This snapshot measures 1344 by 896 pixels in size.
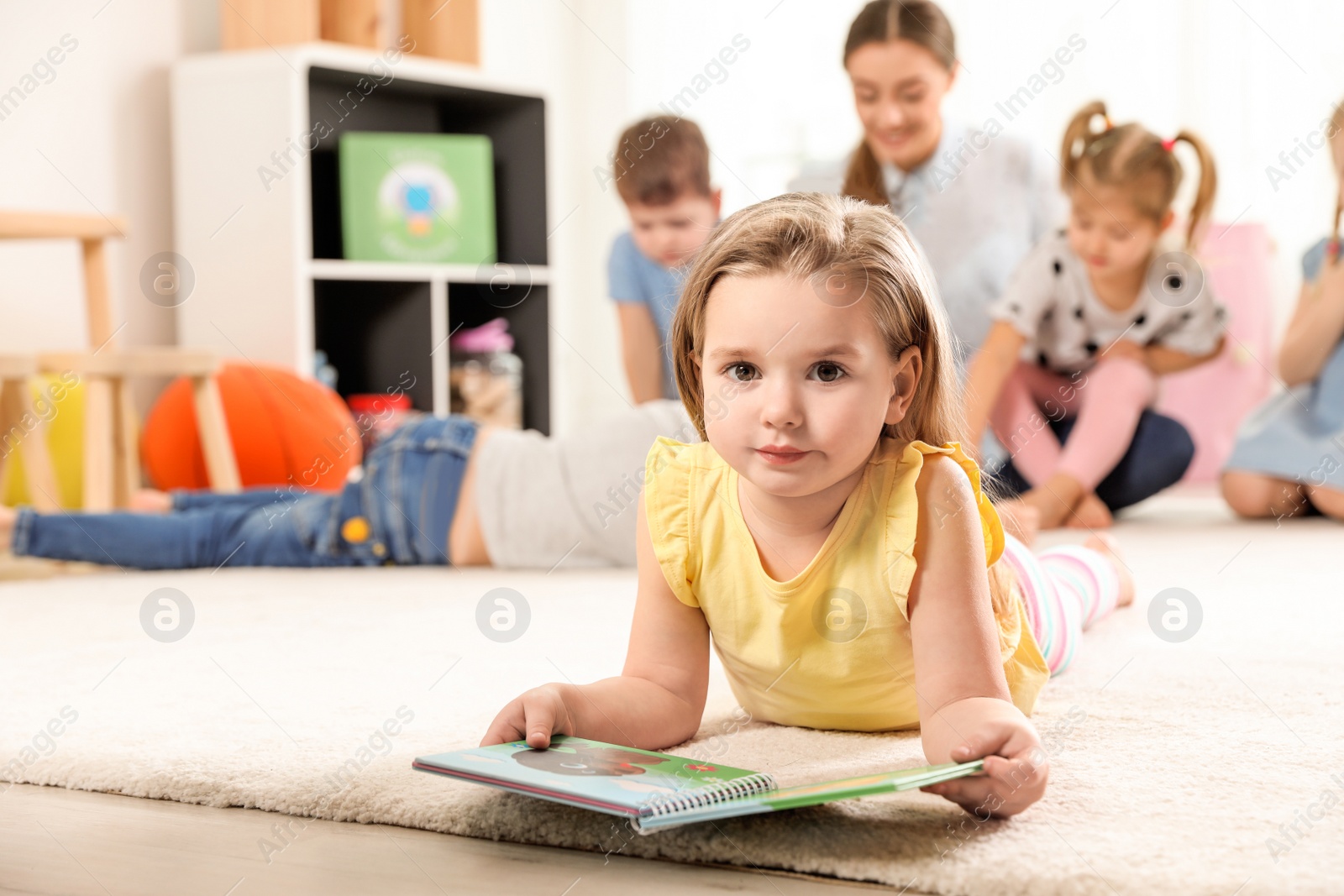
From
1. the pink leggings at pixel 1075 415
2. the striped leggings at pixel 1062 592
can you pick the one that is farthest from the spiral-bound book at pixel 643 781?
the pink leggings at pixel 1075 415

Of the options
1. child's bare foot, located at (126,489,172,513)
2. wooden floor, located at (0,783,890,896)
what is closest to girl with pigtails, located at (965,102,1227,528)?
child's bare foot, located at (126,489,172,513)

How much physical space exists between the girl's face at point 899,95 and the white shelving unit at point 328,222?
3.44 ft

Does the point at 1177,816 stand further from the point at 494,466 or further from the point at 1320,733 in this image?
the point at 494,466

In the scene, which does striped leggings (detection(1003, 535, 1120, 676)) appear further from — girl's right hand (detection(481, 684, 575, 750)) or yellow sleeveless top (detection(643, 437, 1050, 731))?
girl's right hand (detection(481, 684, 575, 750))

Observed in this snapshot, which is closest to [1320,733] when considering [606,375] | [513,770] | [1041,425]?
[513,770]

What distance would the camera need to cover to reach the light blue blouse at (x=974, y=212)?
196 cm

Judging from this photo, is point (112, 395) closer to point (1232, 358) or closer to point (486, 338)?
point (486, 338)

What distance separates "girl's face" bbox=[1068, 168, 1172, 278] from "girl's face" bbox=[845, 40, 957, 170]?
23 cm

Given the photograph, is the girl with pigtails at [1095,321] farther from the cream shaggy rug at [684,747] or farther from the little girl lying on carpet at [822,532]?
the little girl lying on carpet at [822,532]

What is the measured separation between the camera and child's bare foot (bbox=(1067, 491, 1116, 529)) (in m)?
1.84

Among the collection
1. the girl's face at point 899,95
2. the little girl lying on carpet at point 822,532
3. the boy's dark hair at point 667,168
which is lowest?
the little girl lying on carpet at point 822,532

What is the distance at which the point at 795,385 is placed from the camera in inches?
24.1

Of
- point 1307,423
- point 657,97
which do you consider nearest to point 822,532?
point 1307,423

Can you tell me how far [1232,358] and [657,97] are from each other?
151 cm
